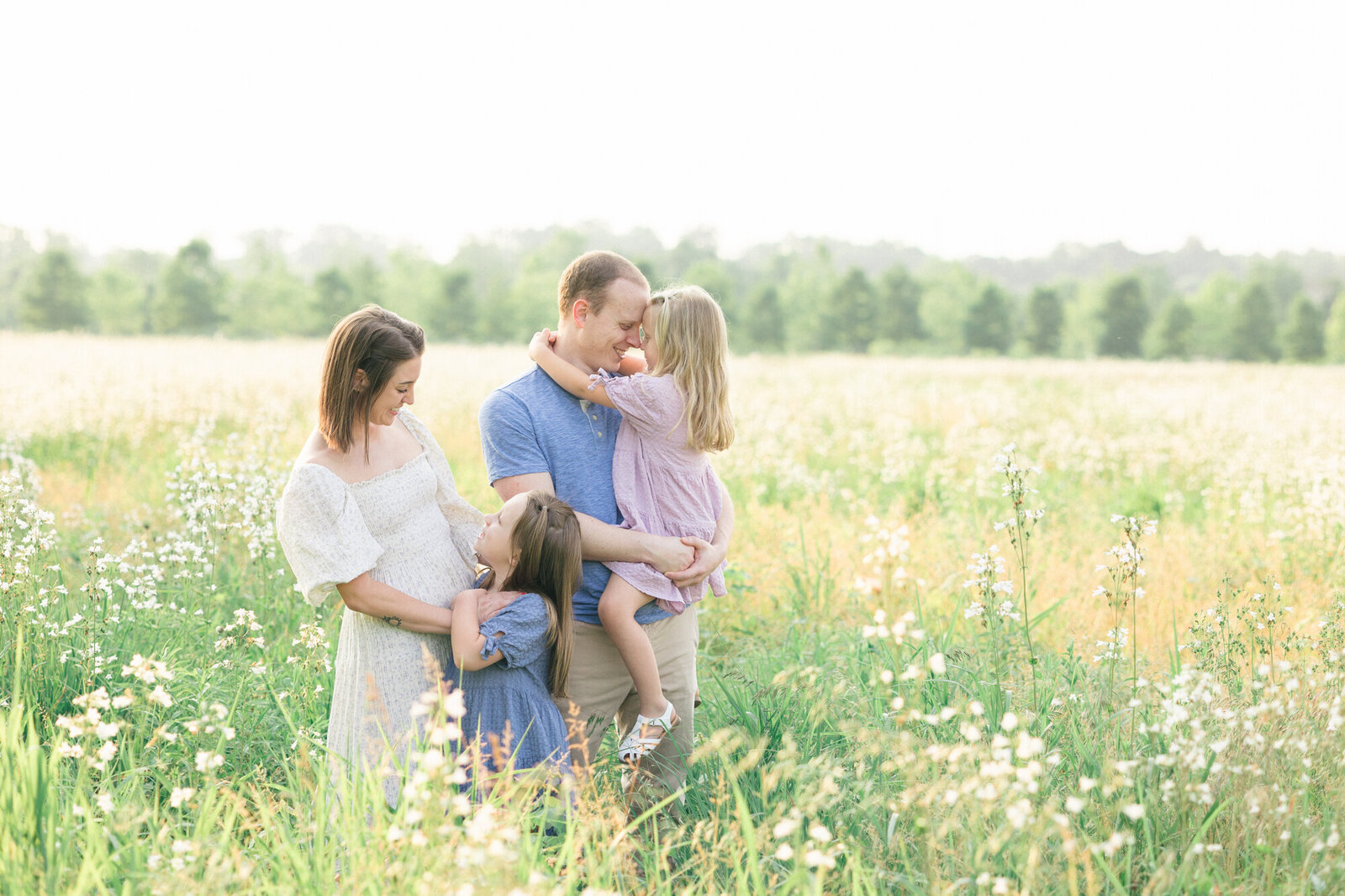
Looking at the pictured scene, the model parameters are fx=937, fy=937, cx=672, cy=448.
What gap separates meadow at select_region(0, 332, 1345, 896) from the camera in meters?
2.23

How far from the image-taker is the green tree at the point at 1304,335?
50781 millimetres

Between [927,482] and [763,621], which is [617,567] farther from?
[927,482]

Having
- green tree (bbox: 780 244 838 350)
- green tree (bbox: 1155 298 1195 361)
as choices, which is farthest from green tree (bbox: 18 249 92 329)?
green tree (bbox: 1155 298 1195 361)

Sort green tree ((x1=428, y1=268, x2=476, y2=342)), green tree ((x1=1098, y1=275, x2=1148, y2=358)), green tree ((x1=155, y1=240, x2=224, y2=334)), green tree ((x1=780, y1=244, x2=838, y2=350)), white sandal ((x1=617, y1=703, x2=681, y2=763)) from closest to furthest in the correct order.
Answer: white sandal ((x1=617, y1=703, x2=681, y2=763)) < green tree ((x1=155, y1=240, x2=224, y2=334)) < green tree ((x1=428, y1=268, x2=476, y2=342)) < green tree ((x1=1098, y1=275, x2=1148, y2=358)) < green tree ((x1=780, y1=244, x2=838, y2=350))

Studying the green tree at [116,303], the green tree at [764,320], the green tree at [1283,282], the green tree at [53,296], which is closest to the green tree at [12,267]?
the green tree at [53,296]

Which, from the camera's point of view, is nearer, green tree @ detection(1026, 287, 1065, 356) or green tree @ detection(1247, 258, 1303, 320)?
green tree @ detection(1026, 287, 1065, 356)

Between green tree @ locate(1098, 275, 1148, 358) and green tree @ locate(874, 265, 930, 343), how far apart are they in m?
10.2

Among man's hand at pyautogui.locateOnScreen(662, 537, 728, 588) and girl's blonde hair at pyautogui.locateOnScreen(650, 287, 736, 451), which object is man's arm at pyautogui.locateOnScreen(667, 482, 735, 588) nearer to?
man's hand at pyautogui.locateOnScreen(662, 537, 728, 588)

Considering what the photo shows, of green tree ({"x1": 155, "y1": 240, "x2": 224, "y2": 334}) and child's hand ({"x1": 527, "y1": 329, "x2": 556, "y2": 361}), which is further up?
green tree ({"x1": 155, "y1": 240, "x2": 224, "y2": 334})

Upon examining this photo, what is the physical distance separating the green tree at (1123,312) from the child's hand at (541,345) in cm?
5412

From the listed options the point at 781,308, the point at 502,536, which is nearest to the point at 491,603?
the point at 502,536

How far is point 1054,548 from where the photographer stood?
616 centimetres

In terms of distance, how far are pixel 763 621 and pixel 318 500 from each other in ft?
10.9

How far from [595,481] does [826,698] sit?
4.29 ft
